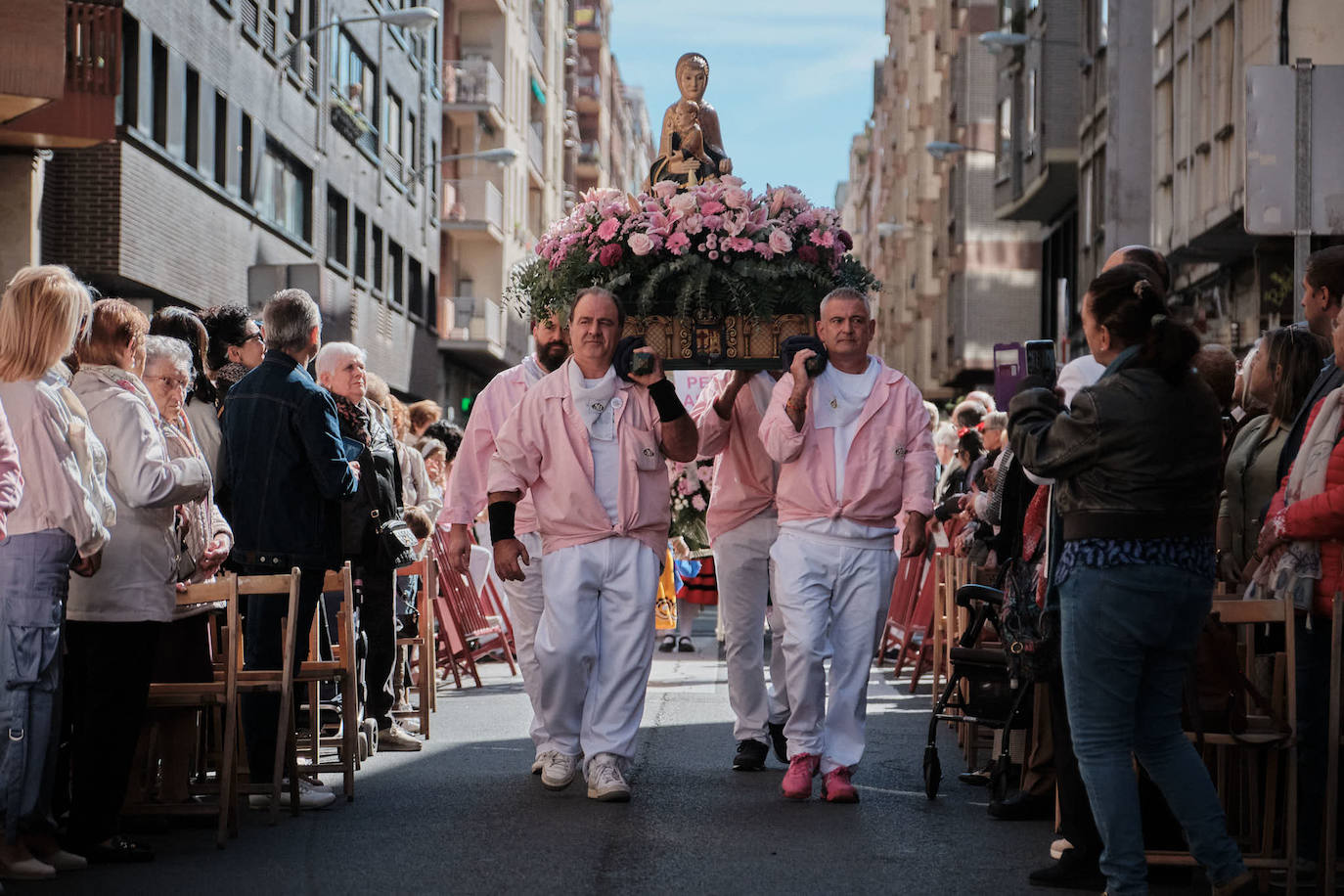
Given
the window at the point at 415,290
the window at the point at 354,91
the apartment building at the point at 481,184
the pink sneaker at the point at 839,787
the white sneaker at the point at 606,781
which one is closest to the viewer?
the white sneaker at the point at 606,781

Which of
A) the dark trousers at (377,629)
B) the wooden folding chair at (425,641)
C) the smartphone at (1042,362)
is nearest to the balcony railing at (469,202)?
the wooden folding chair at (425,641)

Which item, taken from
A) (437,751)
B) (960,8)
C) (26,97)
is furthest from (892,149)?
(437,751)

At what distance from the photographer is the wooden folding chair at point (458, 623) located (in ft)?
49.1

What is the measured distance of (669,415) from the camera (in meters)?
9.23

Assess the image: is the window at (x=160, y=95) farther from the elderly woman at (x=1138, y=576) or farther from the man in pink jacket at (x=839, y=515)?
the elderly woman at (x=1138, y=576)

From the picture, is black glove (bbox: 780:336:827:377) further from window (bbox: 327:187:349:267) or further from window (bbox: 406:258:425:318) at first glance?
window (bbox: 406:258:425:318)

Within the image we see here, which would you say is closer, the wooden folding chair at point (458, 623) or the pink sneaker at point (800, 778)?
the pink sneaker at point (800, 778)

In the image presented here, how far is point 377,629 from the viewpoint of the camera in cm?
1125

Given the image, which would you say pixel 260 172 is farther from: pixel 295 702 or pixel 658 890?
pixel 658 890

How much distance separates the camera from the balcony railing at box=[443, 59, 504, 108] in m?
51.7

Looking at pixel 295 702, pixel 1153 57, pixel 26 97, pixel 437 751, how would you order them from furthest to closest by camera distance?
pixel 1153 57 < pixel 26 97 < pixel 437 751 < pixel 295 702

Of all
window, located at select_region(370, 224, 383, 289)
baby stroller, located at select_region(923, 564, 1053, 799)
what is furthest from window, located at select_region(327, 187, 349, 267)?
baby stroller, located at select_region(923, 564, 1053, 799)

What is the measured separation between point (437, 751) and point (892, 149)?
76.0 metres

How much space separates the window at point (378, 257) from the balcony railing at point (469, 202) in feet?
30.5
